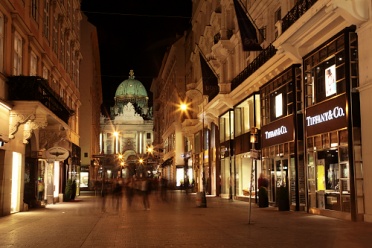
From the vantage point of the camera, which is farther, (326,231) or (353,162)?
(353,162)

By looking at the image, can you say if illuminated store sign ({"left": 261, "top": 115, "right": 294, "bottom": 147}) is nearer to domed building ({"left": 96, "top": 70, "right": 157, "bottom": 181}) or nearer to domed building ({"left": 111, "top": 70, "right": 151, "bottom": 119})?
domed building ({"left": 96, "top": 70, "right": 157, "bottom": 181})

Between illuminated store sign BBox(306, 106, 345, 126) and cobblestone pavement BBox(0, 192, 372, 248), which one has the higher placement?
illuminated store sign BBox(306, 106, 345, 126)

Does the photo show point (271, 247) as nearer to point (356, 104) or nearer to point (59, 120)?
point (356, 104)

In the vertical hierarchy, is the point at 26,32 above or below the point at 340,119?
above

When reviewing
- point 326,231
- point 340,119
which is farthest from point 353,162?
point 326,231

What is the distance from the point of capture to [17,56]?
23703 mm

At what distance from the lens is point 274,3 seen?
28.8 meters

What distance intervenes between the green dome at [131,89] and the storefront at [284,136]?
431ft

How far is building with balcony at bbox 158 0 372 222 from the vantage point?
18.3 m

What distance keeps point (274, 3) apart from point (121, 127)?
120 meters

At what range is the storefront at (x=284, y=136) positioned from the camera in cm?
2386

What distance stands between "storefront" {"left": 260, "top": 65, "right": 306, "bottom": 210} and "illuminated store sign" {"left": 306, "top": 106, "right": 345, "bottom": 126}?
160 cm

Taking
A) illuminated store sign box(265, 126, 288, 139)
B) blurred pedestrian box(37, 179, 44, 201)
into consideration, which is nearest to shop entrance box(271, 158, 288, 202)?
illuminated store sign box(265, 126, 288, 139)

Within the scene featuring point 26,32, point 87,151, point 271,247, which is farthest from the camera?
point 87,151
